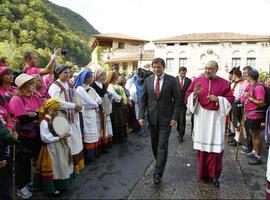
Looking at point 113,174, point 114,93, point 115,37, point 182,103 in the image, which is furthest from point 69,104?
point 115,37

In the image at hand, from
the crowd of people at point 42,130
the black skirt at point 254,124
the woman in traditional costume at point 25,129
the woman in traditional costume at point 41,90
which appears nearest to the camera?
the crowd of people at point 42,130

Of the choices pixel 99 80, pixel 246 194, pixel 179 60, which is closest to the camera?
pixel 246 194

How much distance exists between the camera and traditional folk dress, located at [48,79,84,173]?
4863 millimetres

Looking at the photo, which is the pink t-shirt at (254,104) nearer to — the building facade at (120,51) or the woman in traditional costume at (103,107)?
the woman in traditional costume at (103,107)

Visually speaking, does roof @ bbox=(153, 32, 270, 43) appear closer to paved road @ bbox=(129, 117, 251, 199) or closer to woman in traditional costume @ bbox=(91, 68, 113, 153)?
woman in traditional costume @ bbox=(91, 68, 113, 153)

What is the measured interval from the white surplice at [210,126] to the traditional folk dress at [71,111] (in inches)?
81.4

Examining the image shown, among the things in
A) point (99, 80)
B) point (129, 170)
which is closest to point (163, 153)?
point (129, 170)

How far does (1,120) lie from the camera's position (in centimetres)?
338

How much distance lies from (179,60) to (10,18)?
38.0 meters

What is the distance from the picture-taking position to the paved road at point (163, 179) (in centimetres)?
437

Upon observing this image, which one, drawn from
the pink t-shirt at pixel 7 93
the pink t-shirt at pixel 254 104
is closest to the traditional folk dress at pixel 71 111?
the pink t-shirt at pixel 7 93

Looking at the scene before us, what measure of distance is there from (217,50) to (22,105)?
39.6m

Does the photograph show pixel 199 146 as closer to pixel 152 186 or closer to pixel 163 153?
pixel 163 153

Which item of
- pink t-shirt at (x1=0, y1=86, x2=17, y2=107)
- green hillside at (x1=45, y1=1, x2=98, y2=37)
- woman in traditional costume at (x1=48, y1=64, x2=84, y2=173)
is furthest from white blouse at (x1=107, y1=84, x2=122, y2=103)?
green hillside at (x1=45, y1=1, x2=98, y2=37)
